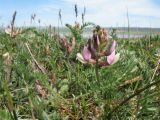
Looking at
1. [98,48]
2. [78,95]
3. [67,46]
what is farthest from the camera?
[67,46]

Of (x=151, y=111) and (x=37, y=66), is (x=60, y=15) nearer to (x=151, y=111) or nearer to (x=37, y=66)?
(x=37, y=66)

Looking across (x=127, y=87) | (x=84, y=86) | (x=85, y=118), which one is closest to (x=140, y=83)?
(x=127, y=87)

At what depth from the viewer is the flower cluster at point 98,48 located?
161 cm

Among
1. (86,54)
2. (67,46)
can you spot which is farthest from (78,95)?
(67,46)

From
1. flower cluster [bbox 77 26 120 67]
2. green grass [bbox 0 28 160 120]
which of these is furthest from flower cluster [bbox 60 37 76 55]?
flower cluster [bbox 77 26 120 67]

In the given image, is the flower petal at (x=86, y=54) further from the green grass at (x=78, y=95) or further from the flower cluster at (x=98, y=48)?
the green grass at (x=78, y=95)

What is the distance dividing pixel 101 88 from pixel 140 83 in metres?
0.44

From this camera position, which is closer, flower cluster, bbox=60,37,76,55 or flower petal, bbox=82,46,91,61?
flower petal, bbox=82,46,91,61

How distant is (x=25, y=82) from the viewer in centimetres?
208

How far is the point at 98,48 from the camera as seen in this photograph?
1655mm

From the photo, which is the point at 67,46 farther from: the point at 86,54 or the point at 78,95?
the point at 86,54

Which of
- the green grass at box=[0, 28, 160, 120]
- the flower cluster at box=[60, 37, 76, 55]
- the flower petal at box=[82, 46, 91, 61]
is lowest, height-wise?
the green grass at box=[0, 28, 160, 120]

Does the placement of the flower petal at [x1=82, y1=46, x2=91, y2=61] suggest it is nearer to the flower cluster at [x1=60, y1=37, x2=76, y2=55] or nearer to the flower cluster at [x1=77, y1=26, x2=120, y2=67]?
the flower cluster at [x1=77, y1=26, x2=120, y2=67]

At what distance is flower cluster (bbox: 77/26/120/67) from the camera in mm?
1610
